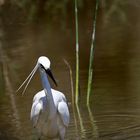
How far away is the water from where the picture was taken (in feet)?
27.3

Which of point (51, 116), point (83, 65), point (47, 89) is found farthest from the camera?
point (83, 65)

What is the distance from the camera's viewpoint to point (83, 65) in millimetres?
11641

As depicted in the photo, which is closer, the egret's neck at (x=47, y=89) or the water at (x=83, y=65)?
the egret's neck at (x=47, y=89)

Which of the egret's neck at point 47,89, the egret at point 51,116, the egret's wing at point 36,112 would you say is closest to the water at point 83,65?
the egret at point 51,116

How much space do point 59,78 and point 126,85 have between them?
1359 mm

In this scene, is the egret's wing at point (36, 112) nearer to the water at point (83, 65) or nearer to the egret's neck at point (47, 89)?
the egret's neck at point (47, 89)

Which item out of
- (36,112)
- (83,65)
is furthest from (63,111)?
(83,65)

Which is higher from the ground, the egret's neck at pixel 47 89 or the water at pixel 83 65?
the egret's neck at pixel 47 89

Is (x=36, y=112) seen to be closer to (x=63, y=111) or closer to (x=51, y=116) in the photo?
(x=51, y=116)

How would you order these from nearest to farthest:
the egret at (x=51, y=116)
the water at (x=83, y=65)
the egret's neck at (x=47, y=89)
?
the egret's neck at (x=47, y=89)
the egret at (x=51, y=116)
the water at (x=83, y=65)

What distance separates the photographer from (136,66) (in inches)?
426

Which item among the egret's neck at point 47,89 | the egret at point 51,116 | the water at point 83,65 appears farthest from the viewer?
the water at point 83,65

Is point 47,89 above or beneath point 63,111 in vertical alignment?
above

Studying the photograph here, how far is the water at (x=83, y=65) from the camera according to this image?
832 cm
